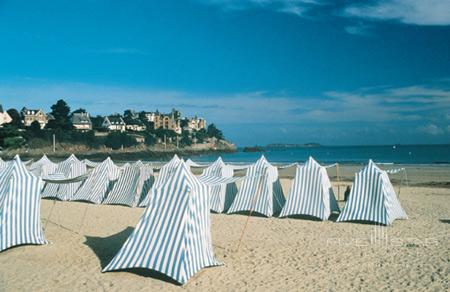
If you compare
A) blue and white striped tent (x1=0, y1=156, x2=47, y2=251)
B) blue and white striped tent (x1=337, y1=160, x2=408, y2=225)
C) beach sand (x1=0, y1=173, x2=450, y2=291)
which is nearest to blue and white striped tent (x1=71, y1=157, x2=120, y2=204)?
beach sand (x1=0, y1=173, x2=450, y2=291)

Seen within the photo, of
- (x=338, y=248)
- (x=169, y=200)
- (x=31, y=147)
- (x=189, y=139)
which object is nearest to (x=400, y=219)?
(x=338, y=248)

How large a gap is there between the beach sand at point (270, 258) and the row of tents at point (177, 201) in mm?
309

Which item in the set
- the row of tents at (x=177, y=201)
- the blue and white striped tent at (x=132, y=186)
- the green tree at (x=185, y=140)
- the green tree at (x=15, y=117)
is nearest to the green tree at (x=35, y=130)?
the green tree at (x=15, y=117)

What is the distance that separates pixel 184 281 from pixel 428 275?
3870 millimetres

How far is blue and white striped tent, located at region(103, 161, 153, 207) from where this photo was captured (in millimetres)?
14445

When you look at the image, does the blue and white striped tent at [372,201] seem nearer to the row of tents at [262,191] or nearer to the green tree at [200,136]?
the row of tents at [262,191]

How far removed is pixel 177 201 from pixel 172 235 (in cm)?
55

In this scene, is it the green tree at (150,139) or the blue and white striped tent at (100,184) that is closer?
the blue and white striped tent at (100,184)

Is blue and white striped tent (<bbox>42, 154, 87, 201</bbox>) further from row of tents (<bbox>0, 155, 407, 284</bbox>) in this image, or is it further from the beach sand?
the beach sand

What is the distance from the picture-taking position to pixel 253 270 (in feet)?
23.2

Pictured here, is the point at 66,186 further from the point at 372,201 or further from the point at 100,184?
the point at 372,201

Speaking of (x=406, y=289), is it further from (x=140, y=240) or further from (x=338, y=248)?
(x=140, y=240)

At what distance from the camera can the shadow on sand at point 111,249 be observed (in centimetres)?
673

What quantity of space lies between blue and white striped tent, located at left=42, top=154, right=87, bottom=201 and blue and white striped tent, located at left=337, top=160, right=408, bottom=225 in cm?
959
